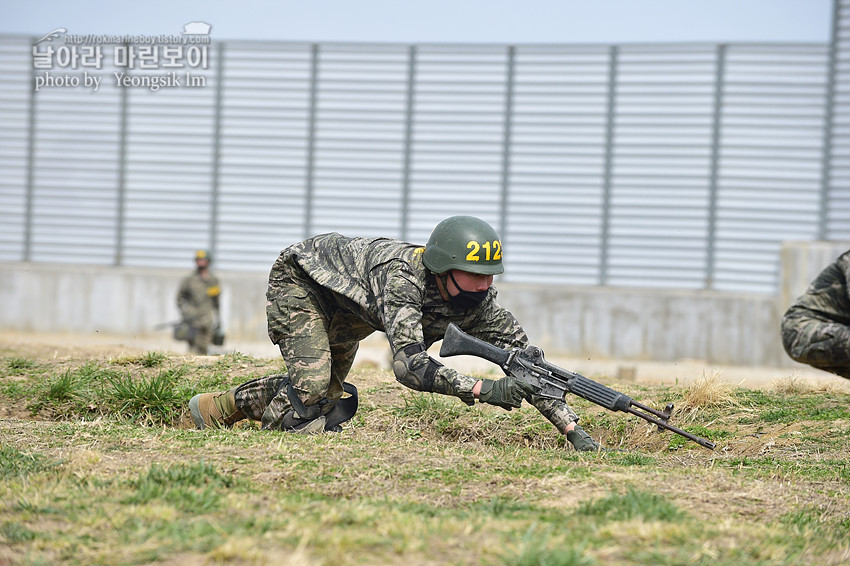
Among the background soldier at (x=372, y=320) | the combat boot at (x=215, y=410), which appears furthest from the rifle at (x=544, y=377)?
the combat boot at (x=215, y=410)

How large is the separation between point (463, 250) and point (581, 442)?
1.42 m

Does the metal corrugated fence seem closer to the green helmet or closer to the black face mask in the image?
the black face mask

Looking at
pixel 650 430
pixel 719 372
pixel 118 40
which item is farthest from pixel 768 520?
pixel 118 40

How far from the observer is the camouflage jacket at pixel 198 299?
1605cm

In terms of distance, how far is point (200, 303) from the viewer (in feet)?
52.9

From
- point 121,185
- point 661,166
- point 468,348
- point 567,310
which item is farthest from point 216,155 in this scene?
point 468,348

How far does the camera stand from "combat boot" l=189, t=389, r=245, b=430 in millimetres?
6809

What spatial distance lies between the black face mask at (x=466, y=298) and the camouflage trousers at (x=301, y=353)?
0.86 meters

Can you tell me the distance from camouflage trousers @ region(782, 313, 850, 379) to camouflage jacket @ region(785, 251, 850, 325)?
0.09 meters

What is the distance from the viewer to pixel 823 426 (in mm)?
6961

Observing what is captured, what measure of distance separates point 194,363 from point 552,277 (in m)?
10.8

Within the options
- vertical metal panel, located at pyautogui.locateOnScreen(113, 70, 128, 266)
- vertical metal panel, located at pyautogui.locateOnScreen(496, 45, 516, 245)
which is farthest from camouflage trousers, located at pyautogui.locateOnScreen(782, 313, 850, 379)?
vertical metal panel, located at pyautogui.locateOnScreen(113, 70, 128, 266)

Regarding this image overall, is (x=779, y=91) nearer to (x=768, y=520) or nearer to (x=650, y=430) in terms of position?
(x=650, y=430)

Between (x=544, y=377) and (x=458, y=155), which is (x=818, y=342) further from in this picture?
(x=458, y=155)
